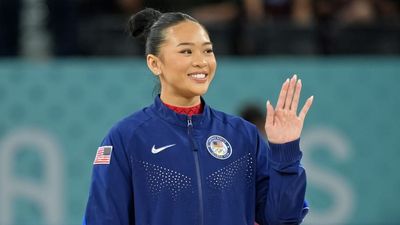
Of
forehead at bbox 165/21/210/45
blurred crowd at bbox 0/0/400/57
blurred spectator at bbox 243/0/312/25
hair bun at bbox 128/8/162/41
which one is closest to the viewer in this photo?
Answer: forehead at bbox 165/21/210/45

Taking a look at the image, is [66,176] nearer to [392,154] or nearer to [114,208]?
[392,154]

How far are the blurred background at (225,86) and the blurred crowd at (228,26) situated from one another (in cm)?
1

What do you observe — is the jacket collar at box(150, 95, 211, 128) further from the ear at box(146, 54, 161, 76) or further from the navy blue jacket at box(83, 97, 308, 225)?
the ear at box(146, 54, 161, 76)

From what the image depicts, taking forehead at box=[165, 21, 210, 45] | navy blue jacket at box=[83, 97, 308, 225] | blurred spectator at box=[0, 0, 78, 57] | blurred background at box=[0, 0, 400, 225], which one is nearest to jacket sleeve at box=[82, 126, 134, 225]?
navy blue jacket at box=[83, 97, 308, 225]

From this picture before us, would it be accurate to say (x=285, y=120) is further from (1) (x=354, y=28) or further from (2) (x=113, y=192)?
(1) (x=354, y=28)

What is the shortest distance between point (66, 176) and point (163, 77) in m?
4.63

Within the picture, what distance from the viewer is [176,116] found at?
13.1 ft

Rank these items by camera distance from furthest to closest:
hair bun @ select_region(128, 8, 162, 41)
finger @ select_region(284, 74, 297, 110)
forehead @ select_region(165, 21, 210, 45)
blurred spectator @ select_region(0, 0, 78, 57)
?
blurred spectator @ select_region(0, 0, 78, 57)
hair bun @ select_region(128, 8, 162, 41)
forehead @ select_region(165, 21, 210, 45)
finger @ select_region(284, 74, 297, 110)

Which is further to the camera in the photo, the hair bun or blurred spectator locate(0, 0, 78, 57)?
blurred spectator locate(0, 0, 78, 57)

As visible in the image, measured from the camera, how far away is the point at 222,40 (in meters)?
8.88

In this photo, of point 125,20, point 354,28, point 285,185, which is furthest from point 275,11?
point 285,185

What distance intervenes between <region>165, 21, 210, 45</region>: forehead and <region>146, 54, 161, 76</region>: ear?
3.5 inches

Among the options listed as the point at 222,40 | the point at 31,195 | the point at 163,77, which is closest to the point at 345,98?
the point at 222,40

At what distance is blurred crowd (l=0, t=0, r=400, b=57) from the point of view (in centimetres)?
835
